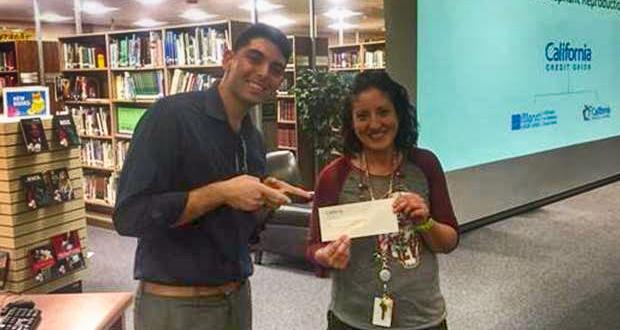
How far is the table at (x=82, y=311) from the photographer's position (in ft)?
5.59

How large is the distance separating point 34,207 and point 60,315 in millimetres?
1966

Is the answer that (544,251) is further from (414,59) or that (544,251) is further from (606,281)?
(414,59)

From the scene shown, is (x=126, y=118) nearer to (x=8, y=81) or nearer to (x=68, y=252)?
(x=8, y=81)

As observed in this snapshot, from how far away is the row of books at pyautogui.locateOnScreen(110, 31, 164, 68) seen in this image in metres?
5.74

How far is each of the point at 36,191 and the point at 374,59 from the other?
18.7 feet

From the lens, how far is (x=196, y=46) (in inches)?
215

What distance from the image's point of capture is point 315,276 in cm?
443


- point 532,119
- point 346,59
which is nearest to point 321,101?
point 532,119

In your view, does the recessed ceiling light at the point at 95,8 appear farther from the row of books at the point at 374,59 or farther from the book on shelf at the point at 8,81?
the row of books at the point at 374,59

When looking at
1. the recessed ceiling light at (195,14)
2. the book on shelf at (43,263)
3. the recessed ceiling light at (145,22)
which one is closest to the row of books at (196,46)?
the book on shelf at (43,263)

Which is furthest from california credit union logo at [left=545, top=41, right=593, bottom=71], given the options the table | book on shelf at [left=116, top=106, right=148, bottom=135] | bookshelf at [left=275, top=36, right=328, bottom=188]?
the table

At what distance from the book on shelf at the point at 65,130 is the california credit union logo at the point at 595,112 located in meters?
5.70

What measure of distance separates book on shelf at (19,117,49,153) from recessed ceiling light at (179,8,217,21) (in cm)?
867

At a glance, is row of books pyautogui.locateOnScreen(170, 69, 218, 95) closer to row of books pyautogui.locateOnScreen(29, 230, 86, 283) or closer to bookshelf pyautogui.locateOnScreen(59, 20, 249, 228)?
bookshelf pyautogui.locateOnScreen(59, 20, 249, 228)
